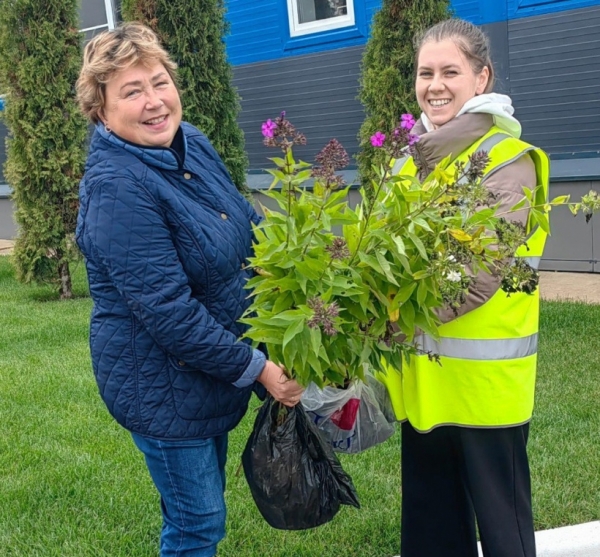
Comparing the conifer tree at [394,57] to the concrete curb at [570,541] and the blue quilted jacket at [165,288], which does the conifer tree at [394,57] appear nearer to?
the concrete curb at [570,541]

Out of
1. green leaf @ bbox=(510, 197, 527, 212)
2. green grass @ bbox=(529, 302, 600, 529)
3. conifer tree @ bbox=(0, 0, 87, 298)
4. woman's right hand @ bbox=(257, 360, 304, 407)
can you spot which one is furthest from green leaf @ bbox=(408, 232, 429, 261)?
conifer tree @ bbox=(0, 0, 87, 298)

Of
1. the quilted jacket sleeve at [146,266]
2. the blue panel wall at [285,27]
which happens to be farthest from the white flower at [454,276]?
the blue panel wall at [285,27]

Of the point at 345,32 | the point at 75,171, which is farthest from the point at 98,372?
the point at 345,32

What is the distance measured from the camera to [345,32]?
404 inches

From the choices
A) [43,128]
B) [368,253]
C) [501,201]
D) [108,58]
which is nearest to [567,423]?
[501,201]

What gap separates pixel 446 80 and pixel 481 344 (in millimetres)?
838

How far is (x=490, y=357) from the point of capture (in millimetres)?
2545

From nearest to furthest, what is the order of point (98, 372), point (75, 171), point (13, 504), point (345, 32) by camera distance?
point (98, 372) → point (13, 504) → point (75, 171) → point (345, 32)

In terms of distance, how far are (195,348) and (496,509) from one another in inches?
43.0

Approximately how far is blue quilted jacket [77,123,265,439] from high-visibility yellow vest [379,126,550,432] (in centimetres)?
57

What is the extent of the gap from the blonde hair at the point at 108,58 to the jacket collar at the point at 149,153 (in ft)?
0.32

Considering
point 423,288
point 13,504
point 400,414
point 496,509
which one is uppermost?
point 423,288

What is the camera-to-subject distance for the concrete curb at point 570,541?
11.1 feet

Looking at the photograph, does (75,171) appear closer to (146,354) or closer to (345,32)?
(345,32)
